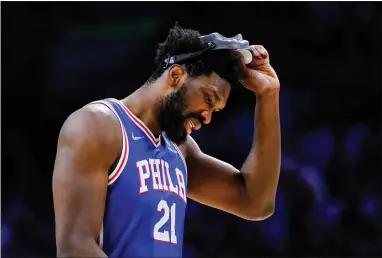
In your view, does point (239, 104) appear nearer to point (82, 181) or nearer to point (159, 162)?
point (159, 162)

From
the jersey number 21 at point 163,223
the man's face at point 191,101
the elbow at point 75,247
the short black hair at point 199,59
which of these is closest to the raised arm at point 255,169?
the short black hair at point 199,59

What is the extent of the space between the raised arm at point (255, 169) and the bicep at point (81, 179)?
75 cm

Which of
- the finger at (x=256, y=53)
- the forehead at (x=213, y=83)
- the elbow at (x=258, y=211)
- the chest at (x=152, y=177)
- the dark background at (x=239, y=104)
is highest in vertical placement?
the finger at (x=256, y=53)

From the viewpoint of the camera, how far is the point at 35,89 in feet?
23.8

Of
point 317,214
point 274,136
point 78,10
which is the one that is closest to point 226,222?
point 317,214

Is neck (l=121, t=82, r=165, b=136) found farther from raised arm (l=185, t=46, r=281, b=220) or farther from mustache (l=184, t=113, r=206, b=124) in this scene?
raised arm (l=185, t=46, r=281, b=220)

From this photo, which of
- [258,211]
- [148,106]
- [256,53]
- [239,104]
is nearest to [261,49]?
[256,53]

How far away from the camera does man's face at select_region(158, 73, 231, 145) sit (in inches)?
122

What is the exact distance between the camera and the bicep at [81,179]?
2709 mm

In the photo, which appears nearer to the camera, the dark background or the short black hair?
the short black hair

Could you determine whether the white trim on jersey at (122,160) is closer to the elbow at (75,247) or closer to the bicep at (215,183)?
the elbow at (75,247)

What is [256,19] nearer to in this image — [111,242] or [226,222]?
[226,222]

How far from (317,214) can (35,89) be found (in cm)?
298

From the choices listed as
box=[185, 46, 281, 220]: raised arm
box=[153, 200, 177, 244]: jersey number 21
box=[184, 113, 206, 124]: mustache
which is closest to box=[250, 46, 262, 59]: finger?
box=[185, 46, 281, 220]: raised arm
